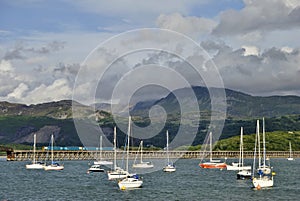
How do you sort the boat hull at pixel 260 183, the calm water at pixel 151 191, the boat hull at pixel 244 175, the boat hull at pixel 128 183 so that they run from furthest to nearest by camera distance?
the boat hull at pixel 244 175, the boat hull at pixel 260 183, the boat hull at pixel 128 183, the calm water at pixel 151 191

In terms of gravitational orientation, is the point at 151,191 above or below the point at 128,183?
below

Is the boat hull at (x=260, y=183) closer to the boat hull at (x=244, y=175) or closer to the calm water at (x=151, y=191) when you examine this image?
the calm water at (x=151, y=191)

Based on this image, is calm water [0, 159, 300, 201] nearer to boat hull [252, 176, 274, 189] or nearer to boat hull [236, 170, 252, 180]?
boat hull [252, 176, 274, 189]

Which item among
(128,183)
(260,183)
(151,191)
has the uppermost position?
(128,183)

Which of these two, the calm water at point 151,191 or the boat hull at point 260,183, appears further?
the boat hull at point 260,183

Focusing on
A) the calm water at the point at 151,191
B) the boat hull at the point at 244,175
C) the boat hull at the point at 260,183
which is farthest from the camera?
the boat hull at the point at 244,175

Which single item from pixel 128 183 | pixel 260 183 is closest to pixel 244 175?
pixel 260 183

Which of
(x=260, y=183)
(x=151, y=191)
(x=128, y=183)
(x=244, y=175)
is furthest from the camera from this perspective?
(x=244, y=175)

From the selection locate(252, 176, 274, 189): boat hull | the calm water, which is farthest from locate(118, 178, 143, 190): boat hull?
locate(252, 176, 274, 189): boat hull

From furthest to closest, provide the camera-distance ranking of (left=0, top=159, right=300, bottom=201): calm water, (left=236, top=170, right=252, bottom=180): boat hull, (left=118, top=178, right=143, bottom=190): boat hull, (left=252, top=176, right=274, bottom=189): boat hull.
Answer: (left=236, top=170, right=252, bottom=180): boat hull, (left=252, top=176, right=274, bottom=189): boat hull, (left=118, top=178, right=143, bottom=190): boat hull, (left=0, top=159, right=300, bottom=201): calm water

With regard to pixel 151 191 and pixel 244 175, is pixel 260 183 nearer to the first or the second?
pixel 151 191

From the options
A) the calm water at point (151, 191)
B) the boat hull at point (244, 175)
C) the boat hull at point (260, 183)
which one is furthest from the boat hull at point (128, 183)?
the boat hull at point (244, 175)

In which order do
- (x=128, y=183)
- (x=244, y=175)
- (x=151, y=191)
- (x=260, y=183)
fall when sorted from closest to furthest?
(x=128, y=183) → (x=151, y=191) → (x=260, y=183) → (x=244, y=175)

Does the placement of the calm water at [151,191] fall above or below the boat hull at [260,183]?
below
